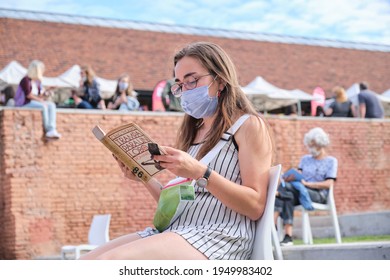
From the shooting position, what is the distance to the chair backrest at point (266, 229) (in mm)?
2877

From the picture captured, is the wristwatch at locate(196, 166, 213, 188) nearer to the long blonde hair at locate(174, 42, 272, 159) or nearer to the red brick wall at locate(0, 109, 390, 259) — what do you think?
the long blonde hair at locate(174, 42, 272, 159)

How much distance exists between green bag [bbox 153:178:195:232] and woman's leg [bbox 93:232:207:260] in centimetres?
17

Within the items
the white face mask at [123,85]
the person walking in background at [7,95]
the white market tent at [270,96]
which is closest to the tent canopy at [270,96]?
the white market tent at [270,96]

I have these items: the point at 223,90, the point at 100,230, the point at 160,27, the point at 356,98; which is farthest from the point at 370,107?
the point at 223,90

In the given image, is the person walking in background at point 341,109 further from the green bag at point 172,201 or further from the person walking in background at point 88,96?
the green bag at point 172,201

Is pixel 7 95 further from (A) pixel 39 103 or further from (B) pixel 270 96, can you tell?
(B) pixel 270 96

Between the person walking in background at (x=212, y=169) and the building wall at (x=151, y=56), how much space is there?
11.0 metres

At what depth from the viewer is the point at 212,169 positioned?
286 centimetres

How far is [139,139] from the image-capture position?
2859mm

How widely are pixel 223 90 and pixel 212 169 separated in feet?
1.42

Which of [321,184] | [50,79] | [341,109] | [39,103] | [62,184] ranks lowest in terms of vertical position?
[62,184]

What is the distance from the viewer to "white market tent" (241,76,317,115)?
1521cm
